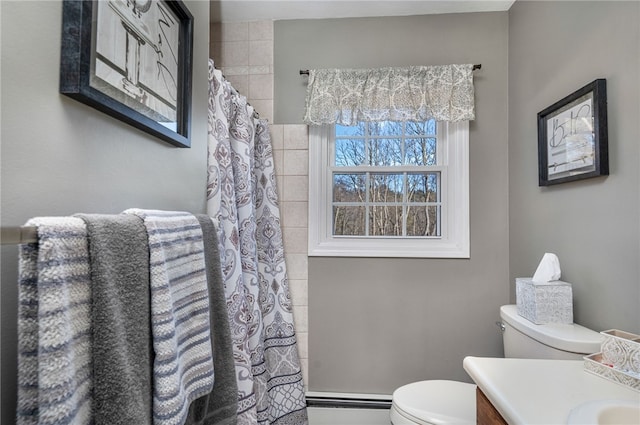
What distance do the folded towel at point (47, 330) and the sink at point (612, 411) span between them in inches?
37.4

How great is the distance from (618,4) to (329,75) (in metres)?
1.26

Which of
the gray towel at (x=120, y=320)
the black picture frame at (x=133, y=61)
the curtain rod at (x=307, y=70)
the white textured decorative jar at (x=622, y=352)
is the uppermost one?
the curtain rod at (x=307, y=70)

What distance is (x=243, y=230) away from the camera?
1625mm

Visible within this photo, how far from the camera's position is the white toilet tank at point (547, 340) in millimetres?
1085

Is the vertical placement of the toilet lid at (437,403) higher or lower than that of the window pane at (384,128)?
lower

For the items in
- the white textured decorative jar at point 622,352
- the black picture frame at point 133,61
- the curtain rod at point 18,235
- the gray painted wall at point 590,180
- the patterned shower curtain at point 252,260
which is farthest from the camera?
the patterned shower curtain at point 252,260

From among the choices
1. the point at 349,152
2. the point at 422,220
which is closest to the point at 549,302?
the point at 422,220

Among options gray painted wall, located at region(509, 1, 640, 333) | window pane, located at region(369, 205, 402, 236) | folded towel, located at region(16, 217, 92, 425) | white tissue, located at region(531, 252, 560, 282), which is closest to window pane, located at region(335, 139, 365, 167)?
window pane, located at region(369, 205, 402, 236)

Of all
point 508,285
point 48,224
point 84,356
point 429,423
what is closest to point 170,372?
point 84,356

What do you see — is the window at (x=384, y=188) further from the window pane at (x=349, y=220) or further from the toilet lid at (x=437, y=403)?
the toilet lid at (x=437, y=403)

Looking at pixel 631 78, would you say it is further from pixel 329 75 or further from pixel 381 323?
pixel 381 323

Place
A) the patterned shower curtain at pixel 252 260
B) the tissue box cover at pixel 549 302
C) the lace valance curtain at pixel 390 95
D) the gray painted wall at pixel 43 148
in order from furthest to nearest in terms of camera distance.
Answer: the lace valance curtain at pixel 390 95 < the patterned shower curtain at pixel 252 260 < the tissue box cover at pixel 549 302 < the gray painted wall at pixel 43 148

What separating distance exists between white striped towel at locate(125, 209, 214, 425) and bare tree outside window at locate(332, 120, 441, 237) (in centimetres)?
130

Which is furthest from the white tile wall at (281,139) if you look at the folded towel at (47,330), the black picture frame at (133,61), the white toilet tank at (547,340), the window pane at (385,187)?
the folded towel at (47,330)
